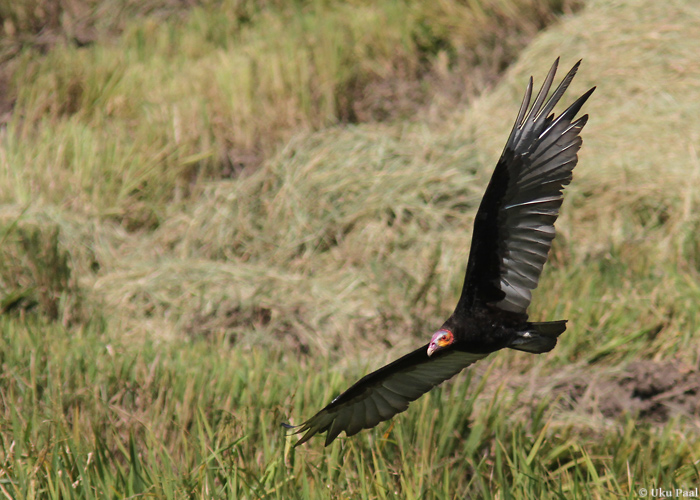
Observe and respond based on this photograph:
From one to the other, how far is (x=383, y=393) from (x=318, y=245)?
2464mm

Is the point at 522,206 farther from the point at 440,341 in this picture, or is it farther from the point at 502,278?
the point at 440,341

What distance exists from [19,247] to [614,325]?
126 inches

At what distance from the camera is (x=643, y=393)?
362 centimetres

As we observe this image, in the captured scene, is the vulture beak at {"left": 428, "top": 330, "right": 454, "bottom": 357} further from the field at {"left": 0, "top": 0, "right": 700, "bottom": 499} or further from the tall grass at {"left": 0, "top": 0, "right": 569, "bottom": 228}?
the tall grass at {"left": 0, "top": 0, "right": 569, "bottom": 228}

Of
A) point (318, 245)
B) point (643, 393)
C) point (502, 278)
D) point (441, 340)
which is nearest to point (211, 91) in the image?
point (318, 245)

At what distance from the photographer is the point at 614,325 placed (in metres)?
3.93

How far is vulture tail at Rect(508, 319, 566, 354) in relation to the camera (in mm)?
2611

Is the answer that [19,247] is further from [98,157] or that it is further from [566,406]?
[566,406]

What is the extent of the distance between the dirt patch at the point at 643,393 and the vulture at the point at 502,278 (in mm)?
948

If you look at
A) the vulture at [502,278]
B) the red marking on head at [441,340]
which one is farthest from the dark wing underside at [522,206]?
the red marking on head at [441,340]

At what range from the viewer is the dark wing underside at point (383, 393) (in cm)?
266

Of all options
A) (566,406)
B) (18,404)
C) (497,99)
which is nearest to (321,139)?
(497,99)

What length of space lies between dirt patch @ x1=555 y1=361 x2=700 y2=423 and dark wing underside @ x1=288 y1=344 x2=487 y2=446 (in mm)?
932

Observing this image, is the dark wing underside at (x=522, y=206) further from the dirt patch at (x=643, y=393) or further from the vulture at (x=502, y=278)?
the dirt patch at (x=643, y=393)
